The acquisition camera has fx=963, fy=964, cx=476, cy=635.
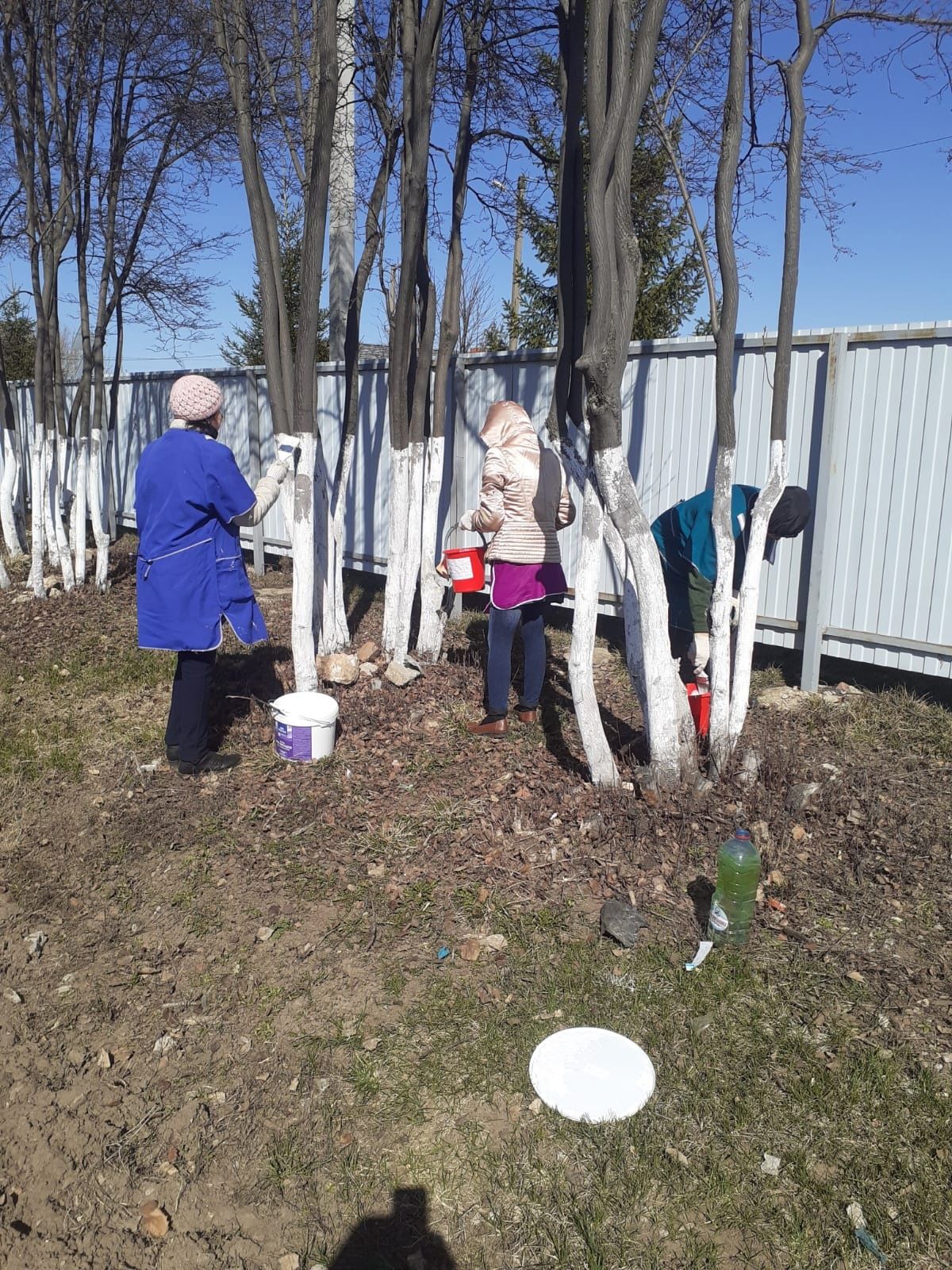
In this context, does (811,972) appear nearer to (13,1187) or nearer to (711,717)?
(711,717)

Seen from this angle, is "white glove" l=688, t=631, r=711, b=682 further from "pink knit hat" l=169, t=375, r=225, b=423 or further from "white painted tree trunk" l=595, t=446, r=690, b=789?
"pink knit hat" l=169, t=375, r=225, b=423

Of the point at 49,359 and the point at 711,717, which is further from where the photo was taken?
the point at 49,359

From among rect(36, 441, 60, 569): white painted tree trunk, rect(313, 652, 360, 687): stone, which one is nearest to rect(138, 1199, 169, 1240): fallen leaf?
rect(313, 652, 360, 687): stone

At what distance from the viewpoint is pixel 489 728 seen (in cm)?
521

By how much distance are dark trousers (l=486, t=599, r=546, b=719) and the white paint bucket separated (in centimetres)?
87

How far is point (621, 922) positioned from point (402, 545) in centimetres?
334

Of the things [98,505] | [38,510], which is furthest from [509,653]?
[38,510]

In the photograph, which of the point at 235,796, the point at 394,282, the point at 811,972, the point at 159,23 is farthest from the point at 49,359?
the point at 811,972

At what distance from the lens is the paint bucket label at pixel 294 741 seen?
192 inches

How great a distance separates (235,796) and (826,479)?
3989mm

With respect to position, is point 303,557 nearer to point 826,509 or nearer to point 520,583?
point 520,583

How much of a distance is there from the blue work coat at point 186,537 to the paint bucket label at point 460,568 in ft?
4.53

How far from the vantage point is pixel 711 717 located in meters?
4.58

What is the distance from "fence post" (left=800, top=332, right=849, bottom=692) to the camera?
5832 millimetres
